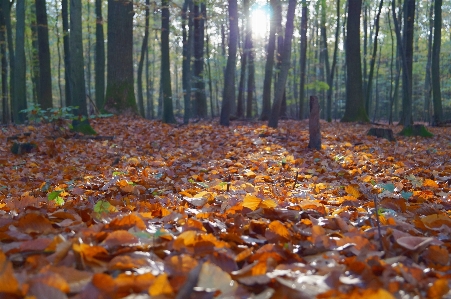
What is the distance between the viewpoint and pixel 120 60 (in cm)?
1273

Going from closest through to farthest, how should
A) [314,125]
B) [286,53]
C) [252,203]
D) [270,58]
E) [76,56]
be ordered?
1. [252,203]
2. [314,125]
3. [76,56]
4. [286,53]
5. [270,58]

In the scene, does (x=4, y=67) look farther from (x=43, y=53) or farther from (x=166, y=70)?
(x=166, y=70)

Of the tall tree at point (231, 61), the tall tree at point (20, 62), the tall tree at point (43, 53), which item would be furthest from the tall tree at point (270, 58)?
the tall tree at point (20, 62)

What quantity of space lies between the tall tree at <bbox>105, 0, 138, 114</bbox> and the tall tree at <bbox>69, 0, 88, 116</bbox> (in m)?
2.46

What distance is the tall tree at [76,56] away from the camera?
29.7ft

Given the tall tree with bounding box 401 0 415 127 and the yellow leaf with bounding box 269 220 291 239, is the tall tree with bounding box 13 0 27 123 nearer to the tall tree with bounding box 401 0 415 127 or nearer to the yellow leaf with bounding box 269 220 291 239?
the tall tree with bounding box 401 0 415 127

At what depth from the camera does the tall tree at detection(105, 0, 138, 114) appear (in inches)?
486

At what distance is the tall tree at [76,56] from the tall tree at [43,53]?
5.36 m

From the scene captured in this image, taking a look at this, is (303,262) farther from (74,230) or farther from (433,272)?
(74,230)

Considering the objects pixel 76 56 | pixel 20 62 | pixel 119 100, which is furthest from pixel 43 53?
pixel 76 56

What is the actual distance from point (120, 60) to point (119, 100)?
1402 mm

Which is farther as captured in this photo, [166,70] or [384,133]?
[166,70]

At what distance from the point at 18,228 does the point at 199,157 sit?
201 inches

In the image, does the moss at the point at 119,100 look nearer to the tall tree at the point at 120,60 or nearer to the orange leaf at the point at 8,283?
the tall tree at the point at 120,60
